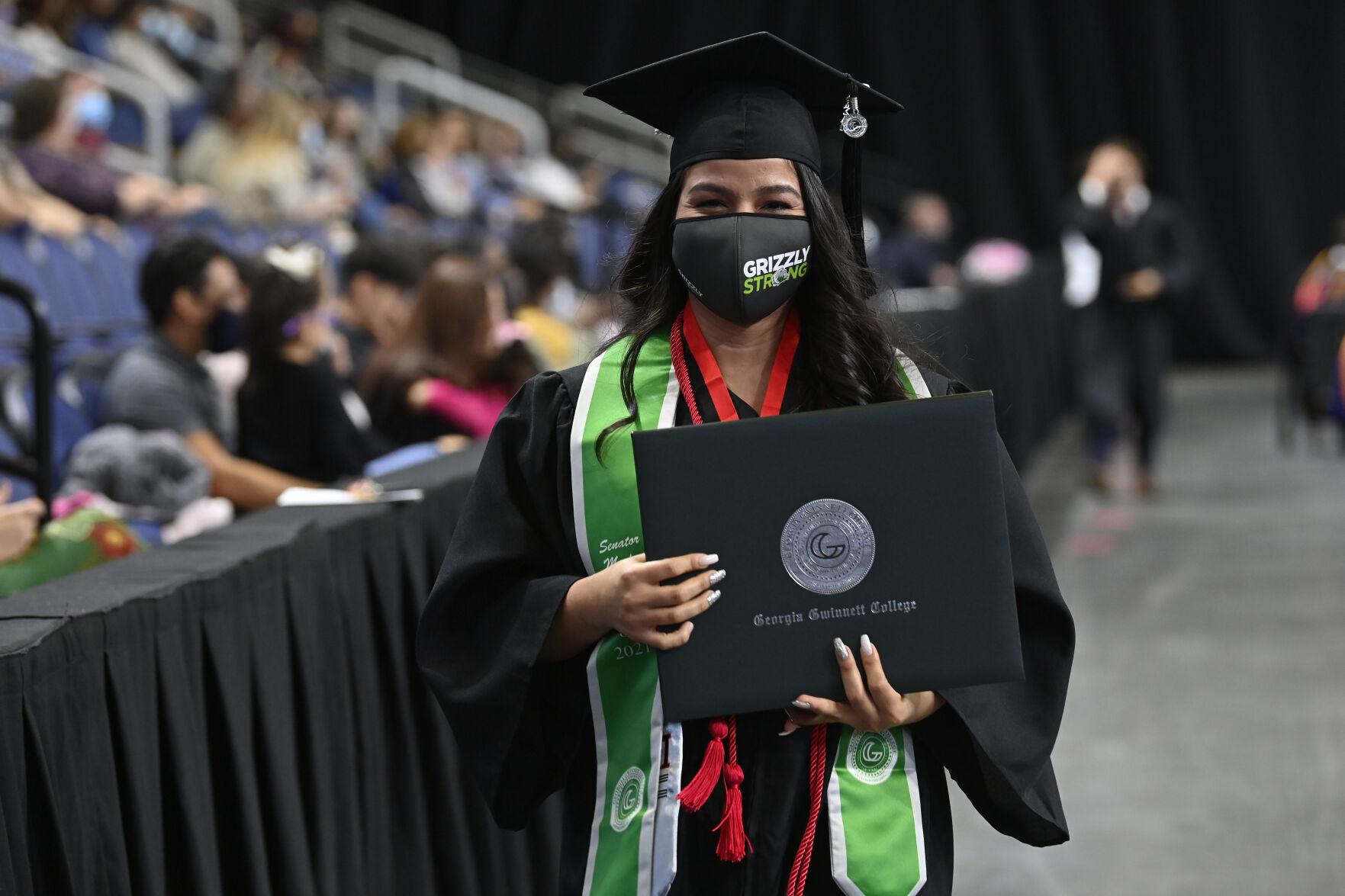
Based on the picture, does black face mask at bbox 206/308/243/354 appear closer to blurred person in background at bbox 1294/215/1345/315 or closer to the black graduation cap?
the black graduation cap

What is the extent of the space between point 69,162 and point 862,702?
5.89 meters

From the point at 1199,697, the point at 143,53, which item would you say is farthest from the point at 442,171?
the point at 1199,697

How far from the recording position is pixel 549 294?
634 cm

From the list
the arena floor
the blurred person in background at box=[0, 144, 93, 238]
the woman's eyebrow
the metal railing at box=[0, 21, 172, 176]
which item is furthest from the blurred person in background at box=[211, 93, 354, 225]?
the woman's eyebrow

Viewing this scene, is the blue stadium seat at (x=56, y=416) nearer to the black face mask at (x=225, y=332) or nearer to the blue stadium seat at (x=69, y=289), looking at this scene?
the black face mask at (x=225, y=332)

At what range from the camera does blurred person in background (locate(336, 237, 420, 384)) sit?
5754mm

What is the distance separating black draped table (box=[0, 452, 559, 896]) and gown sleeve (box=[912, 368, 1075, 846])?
2.98 ft

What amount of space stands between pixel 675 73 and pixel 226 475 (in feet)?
9.14

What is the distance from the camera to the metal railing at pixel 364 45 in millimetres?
13805

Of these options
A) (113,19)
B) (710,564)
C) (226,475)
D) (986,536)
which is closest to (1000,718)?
(986,536)

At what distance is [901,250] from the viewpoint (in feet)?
44.5

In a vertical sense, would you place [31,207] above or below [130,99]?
below

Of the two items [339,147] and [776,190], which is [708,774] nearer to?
[776,190]

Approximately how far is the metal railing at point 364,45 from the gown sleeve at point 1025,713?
12.6 metres
